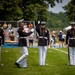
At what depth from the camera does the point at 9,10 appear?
63000 millimetres

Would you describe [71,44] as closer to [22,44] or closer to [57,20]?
[22,44]

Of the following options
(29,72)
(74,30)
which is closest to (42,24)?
(74,30)

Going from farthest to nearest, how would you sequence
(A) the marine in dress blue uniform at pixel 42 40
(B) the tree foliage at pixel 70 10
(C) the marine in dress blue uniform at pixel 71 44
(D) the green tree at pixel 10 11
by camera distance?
(B) the tree foliage at pixel 70 10 → (D) the green tree at pixel 10 11 → (C) the marine in dress blue uniform at pixel 71 44 → (A) the marine in dress blue uniform at pixel 42 40

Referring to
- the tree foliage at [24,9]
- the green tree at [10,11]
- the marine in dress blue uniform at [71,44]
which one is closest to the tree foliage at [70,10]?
the tree foliage at [24,9]

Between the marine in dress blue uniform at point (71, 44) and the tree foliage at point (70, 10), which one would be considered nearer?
the marine in dress blue uniform at point (71, 44)

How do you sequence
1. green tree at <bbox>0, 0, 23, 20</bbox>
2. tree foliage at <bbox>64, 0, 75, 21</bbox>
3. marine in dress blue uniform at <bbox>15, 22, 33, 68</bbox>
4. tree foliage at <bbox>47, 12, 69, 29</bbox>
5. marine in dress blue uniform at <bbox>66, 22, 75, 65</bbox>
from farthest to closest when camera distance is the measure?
tree foliage at <bbox>47, 12, 69, 29</bbox> < tree foliage at <bbox>64, 0, 75, 21</bbox> < green tree at <bbox>0, 0, 23, 20</bbox> < marine in dress blue uniform at <bbox>66, 22, 75, 65</bbox> < marine in dress blue uniform at <bbox>15, 22, 33, 68</bbox>

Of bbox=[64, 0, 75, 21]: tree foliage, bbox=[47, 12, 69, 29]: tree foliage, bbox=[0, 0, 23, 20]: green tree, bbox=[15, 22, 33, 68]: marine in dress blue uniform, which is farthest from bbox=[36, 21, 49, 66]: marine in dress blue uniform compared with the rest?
bbox=[47, 12, 69, 29]: tree foliage

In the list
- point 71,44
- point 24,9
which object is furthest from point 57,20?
point 71,44

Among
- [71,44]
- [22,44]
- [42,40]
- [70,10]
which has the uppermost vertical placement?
[70,10]

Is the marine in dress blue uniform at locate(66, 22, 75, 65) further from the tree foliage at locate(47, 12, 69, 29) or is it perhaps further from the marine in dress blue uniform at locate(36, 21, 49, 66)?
the tree foliage at locate(47, 12, 69, 29)

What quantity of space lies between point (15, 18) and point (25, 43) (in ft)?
158

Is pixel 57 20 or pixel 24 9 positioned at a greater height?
pixel 24 9

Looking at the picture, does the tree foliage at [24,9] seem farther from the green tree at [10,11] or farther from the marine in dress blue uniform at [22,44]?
the marine in dress blue uniform at [22,44]

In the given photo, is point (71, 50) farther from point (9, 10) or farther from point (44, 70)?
point (9, 10)
